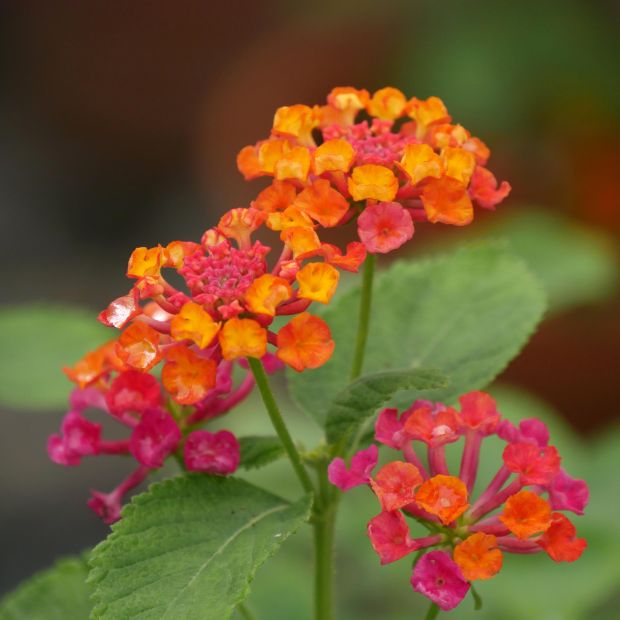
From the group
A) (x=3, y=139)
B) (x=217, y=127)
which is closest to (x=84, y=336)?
(x=217, y=127)

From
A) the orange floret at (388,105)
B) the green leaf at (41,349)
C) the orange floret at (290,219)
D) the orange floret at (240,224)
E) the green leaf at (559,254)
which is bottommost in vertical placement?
the orange floret at (290,219)

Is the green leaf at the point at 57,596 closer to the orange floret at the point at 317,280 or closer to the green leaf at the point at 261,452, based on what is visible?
the green leaf at the point at 261,452

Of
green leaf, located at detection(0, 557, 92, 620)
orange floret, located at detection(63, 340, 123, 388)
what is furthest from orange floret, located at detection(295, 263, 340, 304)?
green leaf, located at detection(0, 557, 92, 620)

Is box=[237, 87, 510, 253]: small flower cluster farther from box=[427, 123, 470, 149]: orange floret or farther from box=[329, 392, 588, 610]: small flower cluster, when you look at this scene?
box=[329, 392, 588, 610]: small flower cluster

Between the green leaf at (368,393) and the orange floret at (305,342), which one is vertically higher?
the orange floret at (305,342)

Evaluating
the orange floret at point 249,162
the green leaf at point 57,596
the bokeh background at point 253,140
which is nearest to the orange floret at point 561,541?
the orange floret at point 249,162

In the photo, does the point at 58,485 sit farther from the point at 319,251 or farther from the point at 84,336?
the point at 319,251
